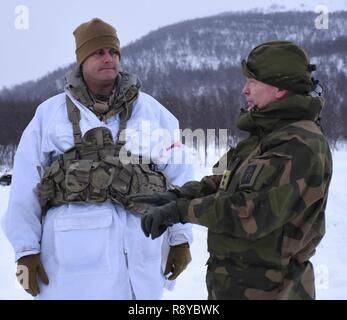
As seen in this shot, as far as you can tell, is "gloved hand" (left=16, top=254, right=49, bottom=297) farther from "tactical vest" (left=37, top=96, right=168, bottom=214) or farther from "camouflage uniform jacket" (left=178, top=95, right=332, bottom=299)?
"camouflage uniform jacket" (left=178, top=95, right=332, bottom=299)

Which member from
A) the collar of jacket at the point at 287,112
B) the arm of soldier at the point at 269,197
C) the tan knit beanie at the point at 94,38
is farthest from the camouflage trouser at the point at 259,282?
the tan knit beanie at the point at 94,38

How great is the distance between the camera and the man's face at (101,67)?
8.67 feet

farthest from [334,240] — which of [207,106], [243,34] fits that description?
[243,34]

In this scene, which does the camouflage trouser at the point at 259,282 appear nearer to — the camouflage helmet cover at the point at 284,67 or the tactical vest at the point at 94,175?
the camouflage helmet cover at the point at 284,67

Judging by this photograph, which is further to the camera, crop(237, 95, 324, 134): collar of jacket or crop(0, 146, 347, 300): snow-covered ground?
crop(0, 146, 347, 300): snow-covered ground

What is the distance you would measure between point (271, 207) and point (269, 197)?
0.03m

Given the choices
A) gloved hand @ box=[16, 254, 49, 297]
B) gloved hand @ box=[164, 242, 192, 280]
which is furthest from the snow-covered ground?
gloved hand @ box=[16, 254, 49, 297]

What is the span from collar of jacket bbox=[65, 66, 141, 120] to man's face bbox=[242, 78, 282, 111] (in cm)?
92

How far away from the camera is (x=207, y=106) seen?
37000mm

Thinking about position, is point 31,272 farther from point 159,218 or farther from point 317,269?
point 317,269

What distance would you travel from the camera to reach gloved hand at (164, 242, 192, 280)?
275cm

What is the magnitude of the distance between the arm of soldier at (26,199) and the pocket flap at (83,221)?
135 millimetres

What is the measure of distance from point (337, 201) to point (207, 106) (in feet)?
89.6

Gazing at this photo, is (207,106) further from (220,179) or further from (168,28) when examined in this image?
(168,28)
